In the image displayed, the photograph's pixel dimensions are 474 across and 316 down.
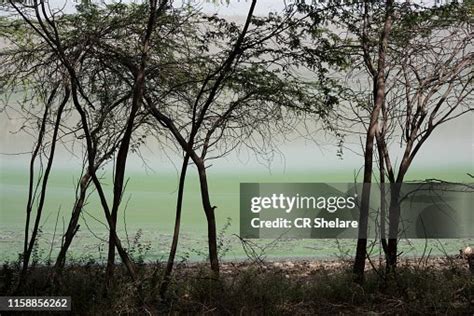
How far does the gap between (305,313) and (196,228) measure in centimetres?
218

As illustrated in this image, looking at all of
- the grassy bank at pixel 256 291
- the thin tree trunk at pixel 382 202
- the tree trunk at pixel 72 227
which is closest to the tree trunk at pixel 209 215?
the grassy bank at pixel 256 291

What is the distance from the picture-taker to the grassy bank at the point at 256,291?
4461 millimetres

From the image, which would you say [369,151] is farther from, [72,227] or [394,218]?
[72,227]

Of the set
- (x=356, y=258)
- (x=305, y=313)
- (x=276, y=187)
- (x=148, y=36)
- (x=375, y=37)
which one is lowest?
(x=305, y=313)

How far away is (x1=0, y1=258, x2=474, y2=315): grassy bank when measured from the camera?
4461 mm

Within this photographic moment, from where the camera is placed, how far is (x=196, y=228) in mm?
6465

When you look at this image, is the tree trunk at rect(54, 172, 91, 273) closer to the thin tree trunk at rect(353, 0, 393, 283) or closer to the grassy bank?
the grassy bank

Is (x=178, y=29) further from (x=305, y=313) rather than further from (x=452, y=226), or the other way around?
(x=452, y=226)

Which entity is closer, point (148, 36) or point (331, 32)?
point (148, 36)

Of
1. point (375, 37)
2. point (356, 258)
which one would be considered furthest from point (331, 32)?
point (356, 258)

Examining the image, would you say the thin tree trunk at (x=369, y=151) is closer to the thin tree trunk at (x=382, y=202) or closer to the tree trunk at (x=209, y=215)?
the thin tree trunk at (x=382, y=202)

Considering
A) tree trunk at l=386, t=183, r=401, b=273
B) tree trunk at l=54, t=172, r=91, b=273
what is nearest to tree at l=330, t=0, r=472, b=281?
tree trunk at l=386, t=183, r=401, b=273

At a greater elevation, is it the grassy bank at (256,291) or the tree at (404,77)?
the tree at (404,77)

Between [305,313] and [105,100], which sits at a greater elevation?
[105,100]
